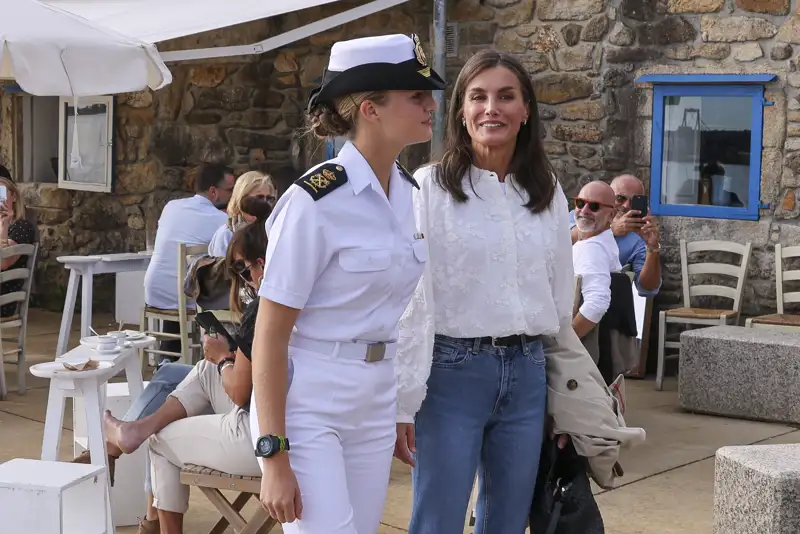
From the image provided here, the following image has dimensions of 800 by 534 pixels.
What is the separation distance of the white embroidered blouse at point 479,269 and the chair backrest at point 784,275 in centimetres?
449

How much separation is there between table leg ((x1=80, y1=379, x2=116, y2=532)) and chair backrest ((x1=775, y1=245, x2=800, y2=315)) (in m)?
4.47

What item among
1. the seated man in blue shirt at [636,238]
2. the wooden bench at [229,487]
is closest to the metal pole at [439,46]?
the seated man in blue shirt at [636,238]

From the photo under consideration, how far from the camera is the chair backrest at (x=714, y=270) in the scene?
6867mm

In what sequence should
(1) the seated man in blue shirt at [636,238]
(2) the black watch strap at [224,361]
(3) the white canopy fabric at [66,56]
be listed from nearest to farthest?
(2) the black watch strap at [224,361] < (3) the white canopy fabric at [66,56] < (1) the seated man in blue shirt at [636,238]

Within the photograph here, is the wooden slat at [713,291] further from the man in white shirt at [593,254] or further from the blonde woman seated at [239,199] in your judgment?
the blonde woman seated at [239,199]

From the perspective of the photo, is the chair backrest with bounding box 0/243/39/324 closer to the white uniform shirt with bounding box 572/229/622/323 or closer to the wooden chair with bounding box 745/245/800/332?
the white uniform shirt with bounding box 572/229/622/323

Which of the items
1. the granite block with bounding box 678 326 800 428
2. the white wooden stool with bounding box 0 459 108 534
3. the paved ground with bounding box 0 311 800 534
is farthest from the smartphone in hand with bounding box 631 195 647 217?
the white wooden stool with bounding box 0 459 108 534

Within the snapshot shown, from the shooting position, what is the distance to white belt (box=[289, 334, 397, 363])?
2088 mm

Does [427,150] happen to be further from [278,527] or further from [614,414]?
[614,414]

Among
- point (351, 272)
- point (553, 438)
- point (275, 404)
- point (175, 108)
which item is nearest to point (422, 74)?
point (351, 272)

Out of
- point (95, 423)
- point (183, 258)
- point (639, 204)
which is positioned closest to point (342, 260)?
point (95, 423)

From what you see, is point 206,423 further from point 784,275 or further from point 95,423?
point 784,275

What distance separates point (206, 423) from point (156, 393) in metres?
0.42

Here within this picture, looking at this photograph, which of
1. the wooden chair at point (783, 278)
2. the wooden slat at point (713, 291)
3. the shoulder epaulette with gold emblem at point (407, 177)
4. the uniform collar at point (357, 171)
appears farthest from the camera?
the wooden slat at point (713, 291)
